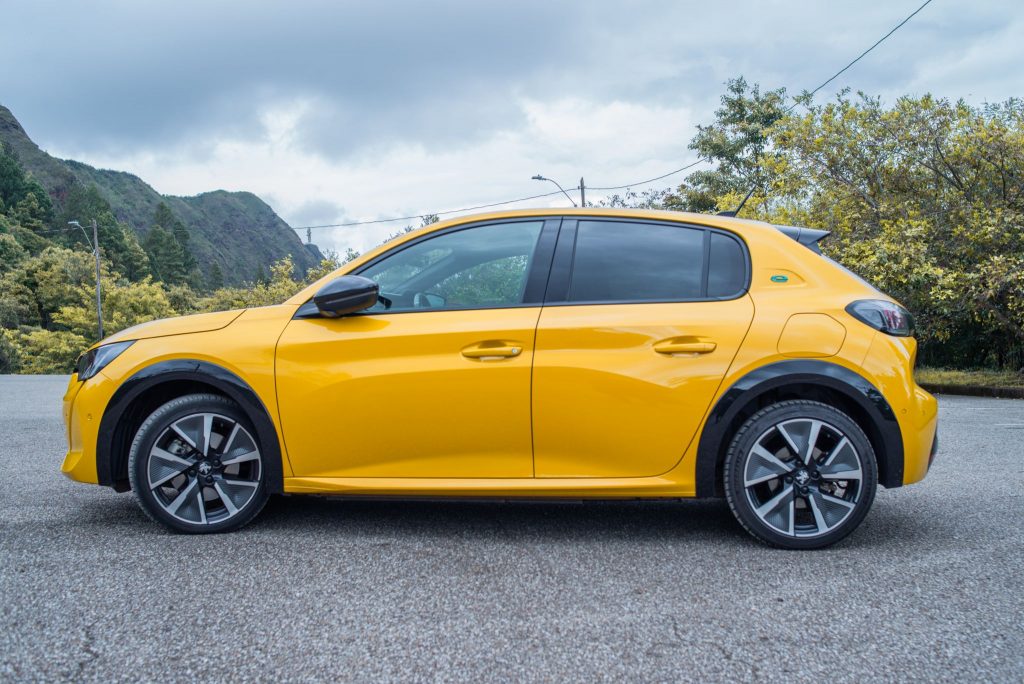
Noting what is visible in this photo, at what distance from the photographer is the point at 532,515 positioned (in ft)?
14.1

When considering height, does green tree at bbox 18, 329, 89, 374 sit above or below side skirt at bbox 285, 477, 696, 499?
below

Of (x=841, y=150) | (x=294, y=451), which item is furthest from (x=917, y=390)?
(x=841, y=150)

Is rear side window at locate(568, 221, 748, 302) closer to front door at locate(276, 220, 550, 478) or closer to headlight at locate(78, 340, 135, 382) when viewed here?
front door at locate(276, 220, 550, 478)

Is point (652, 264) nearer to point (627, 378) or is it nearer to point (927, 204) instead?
point (627, 378)

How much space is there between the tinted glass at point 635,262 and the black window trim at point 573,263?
0.06 ft

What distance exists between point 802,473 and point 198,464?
283 cm

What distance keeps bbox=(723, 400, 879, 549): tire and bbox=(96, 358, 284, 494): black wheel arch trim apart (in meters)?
2.14

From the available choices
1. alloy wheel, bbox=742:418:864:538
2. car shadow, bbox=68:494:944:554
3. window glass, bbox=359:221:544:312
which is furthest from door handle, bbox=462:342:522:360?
alloy wheel, bbox=742:418:864:538

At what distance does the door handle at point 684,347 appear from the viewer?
3.61 meters

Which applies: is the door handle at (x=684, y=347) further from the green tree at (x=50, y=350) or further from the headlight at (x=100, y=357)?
the green tree at (x=50, y=350)

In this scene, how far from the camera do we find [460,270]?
3945 millimetres

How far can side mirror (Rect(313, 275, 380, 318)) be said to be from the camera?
3746 mm

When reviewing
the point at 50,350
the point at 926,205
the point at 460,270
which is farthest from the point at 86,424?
the point at 50,350

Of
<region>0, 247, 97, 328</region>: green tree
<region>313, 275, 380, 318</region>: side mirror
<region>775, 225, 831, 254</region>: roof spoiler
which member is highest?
<region>0, 247, 97, 328</region>: green tree
